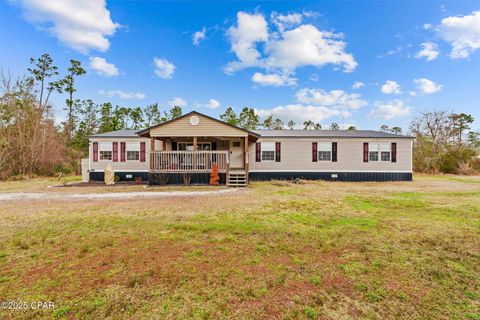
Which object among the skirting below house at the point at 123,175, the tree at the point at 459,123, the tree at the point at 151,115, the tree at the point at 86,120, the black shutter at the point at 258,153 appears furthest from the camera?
the tree at the point at 151,115

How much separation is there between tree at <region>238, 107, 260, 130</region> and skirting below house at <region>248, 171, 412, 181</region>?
17.2 m

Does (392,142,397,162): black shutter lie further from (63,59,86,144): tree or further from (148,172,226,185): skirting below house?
(63,59,86,144): tree

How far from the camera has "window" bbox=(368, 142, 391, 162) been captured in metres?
15.1

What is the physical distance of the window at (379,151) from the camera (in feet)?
49.7

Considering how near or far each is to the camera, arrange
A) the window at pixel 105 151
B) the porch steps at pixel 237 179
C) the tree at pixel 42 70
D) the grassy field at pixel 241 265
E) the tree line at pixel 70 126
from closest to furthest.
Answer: the grassy field at pixel 241 265, the porch steps at pixel 237 179, the window at pixel 105 151, the tree line at pixel 70 126, the tree at pixel 42 70

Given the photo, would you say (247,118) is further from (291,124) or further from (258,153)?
(258,153)

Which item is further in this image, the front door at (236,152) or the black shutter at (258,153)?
the front door at (236,152)

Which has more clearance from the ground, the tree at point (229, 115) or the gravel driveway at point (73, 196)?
the tree at point (229, 115)

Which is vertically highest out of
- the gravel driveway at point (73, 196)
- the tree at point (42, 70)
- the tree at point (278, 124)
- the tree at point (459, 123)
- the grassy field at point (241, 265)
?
the tree at point (42, 70)

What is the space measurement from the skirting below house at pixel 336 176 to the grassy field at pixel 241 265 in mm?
9016

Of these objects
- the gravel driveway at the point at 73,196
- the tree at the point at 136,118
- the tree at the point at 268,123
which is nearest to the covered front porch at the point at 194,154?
the gravel driveway at the point at 73,196

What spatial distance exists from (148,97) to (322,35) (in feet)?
79.9

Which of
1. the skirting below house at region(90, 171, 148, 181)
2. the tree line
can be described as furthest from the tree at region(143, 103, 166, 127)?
the skirting below house at region(90, 171, 148, 181)

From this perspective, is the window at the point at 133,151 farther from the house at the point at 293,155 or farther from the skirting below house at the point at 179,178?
the skirting below house at the point at 179,178
